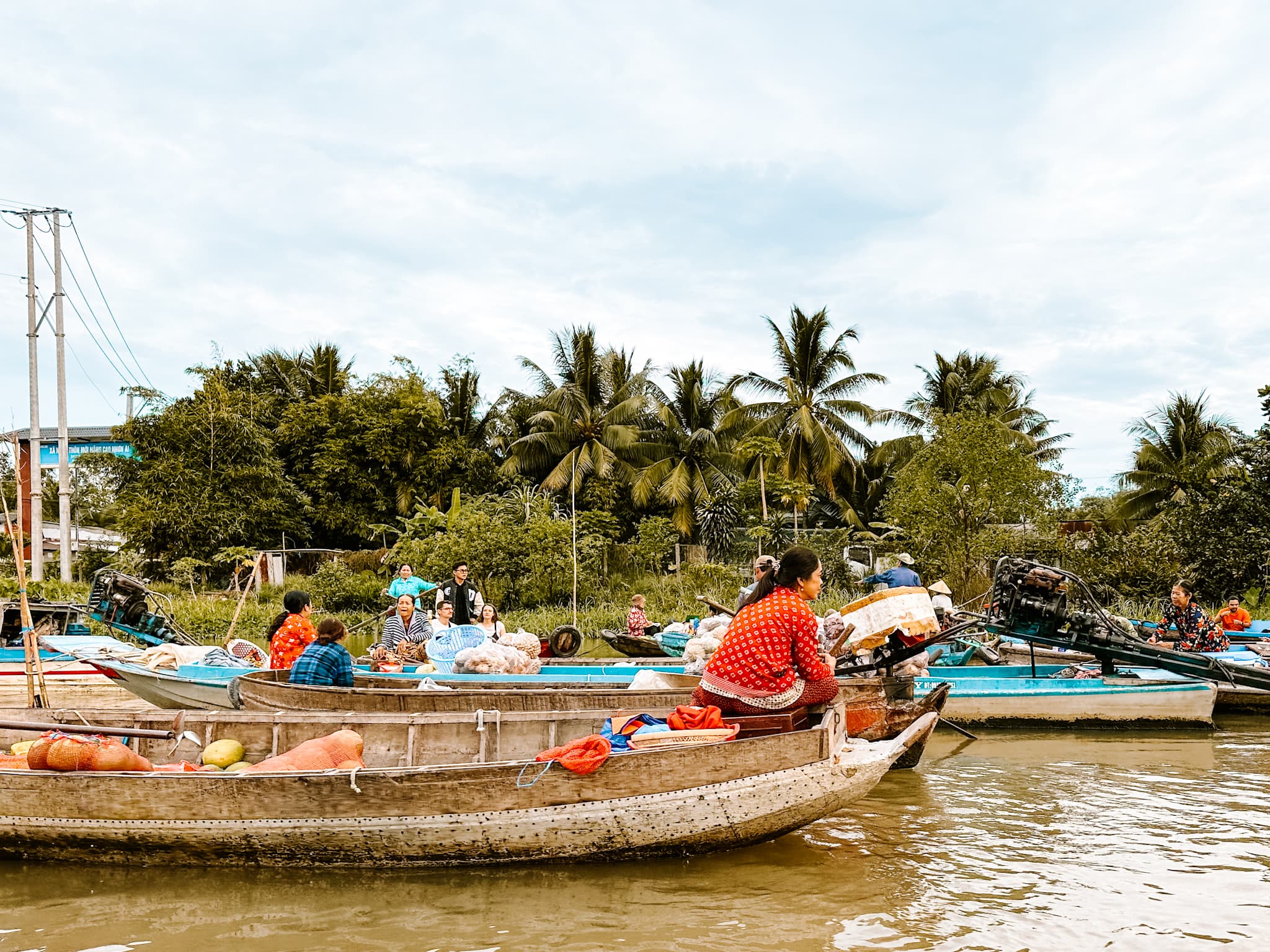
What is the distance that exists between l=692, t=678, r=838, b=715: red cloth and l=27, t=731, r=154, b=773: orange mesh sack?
320 cm

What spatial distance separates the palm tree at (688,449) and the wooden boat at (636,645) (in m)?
10.2

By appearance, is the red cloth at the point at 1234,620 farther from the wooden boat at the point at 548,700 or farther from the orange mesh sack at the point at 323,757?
the orange mesh sack at the point at 323,757

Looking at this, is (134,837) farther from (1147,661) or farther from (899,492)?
(899,492)

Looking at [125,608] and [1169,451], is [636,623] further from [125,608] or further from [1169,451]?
[1169,451]

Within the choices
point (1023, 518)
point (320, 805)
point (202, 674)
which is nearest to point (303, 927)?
point (320, 805)

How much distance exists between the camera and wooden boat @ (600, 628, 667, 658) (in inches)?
571

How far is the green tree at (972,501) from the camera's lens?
19.0 m

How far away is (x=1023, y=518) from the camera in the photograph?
19734 millimetres

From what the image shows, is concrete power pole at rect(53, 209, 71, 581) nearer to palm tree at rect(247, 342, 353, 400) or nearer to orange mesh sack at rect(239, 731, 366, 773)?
palm tree at rect(247, 342, 353, 400)

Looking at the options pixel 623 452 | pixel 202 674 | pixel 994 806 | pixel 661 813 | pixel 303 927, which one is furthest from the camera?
pixel 623 452

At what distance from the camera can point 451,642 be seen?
33.9ft

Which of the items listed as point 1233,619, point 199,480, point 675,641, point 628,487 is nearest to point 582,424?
point 628,487

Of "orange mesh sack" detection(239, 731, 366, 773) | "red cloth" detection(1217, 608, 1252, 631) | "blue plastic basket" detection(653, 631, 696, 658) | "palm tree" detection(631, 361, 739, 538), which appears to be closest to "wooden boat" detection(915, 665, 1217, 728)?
"red cloth" detection(1217, 608, 1252, 631)

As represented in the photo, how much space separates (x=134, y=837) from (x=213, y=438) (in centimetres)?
2065
